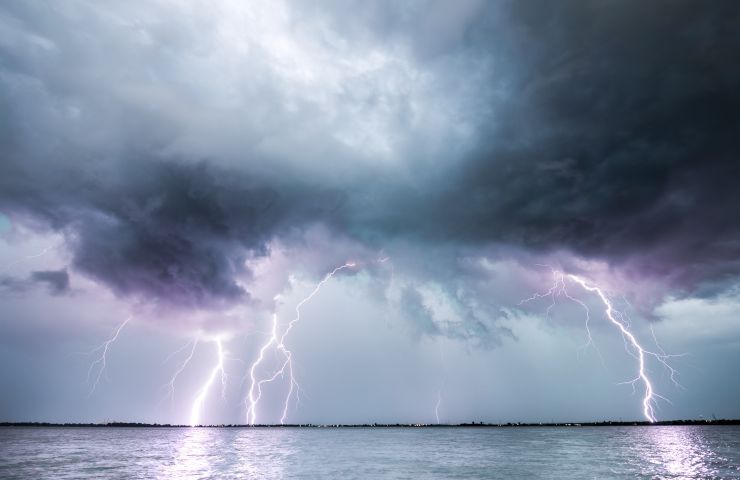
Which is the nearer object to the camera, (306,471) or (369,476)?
(369,476)

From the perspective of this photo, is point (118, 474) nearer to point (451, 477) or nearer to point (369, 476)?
point (369, 476)

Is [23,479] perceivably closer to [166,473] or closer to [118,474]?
[118,474]

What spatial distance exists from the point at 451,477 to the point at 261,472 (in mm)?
16465

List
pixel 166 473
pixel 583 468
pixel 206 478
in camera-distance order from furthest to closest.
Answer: pixel 583 468
pixel 166 473
pixel 206 478

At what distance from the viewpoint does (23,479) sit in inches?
1267

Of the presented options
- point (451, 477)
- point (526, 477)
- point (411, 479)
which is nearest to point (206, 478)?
point (411, 479)

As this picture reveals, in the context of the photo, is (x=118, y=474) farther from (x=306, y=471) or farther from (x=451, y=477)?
(x=451, y=477)

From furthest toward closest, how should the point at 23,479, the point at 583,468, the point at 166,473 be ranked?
the point at 583,468
the point at 166,473
the point at 23,479

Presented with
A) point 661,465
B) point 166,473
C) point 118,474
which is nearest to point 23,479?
point 118,474

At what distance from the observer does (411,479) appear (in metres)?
33.5

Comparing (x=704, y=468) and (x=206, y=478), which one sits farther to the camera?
(x=704, y=468)

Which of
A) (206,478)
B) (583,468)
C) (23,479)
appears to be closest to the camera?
(23,479)

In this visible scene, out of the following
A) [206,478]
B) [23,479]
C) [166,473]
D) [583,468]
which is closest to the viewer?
[23,479]

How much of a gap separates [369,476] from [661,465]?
2950 cm
